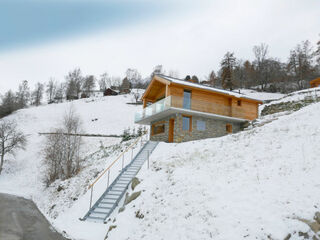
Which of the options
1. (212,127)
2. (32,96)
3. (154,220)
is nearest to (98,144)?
(212,127)

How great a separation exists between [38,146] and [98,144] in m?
10.8

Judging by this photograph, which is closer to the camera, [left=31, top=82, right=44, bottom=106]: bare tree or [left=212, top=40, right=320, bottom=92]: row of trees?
[left=212, top=40, right=320, bottom=92]: row of trees

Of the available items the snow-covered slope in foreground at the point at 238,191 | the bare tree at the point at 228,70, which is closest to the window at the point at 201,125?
the snow-covered slope in foreground at the point at 238,191

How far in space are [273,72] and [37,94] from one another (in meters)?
76.2

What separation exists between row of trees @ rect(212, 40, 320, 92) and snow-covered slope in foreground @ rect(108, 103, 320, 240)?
40554mm

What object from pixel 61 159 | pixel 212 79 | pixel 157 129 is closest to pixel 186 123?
pixel 157 129

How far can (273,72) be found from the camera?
51.8m

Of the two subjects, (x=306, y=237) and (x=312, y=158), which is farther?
(x=312, y=158)

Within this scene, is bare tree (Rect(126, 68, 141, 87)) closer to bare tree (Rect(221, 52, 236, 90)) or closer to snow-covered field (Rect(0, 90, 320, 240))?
bare tree (Rect(221, 52, 236, 90))

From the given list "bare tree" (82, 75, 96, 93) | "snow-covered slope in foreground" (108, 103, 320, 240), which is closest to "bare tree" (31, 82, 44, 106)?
"bare tree" (82, 75, 96, 93)

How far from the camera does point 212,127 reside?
20.6 m

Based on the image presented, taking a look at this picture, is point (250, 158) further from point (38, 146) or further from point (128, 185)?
point (38, 146)

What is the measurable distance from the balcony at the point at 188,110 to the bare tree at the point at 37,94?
62.0 meters

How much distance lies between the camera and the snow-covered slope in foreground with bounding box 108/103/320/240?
211 inches
